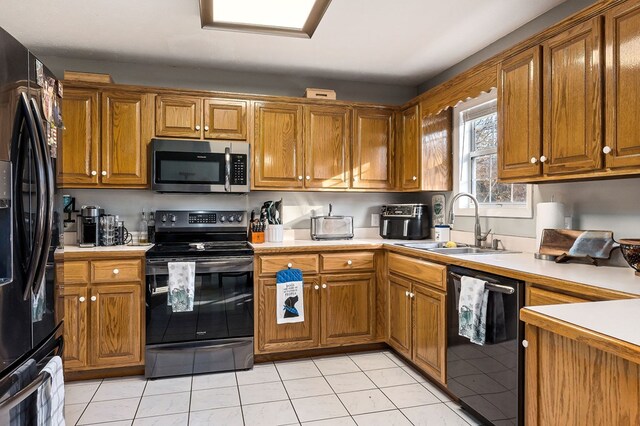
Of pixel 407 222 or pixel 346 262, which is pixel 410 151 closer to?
pixel 407 222

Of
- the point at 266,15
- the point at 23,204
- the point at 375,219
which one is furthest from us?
the point at 375,219

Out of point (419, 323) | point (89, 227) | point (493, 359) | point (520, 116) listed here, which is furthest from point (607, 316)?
point (89, 227)

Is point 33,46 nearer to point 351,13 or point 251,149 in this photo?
point 251,149

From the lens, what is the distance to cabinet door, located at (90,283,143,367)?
271 cm

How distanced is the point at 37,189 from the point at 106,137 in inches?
69.8

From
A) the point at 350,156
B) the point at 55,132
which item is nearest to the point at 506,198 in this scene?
the point at 350,156

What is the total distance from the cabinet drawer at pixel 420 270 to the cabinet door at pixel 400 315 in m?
0.08

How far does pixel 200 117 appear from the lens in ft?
10.5

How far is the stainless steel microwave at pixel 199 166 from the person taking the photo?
10.0ft

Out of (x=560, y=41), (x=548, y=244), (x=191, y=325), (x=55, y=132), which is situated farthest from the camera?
(x=191, y=325)

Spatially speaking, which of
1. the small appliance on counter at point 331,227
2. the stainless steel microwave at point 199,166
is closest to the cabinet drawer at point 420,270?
the small appliance on counter at point 331,227

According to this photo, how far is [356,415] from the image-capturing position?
89.0 inches

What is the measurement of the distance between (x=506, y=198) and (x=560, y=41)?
3.90 feet

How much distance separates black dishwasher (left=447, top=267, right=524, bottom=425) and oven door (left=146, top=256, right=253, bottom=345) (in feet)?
4.73
